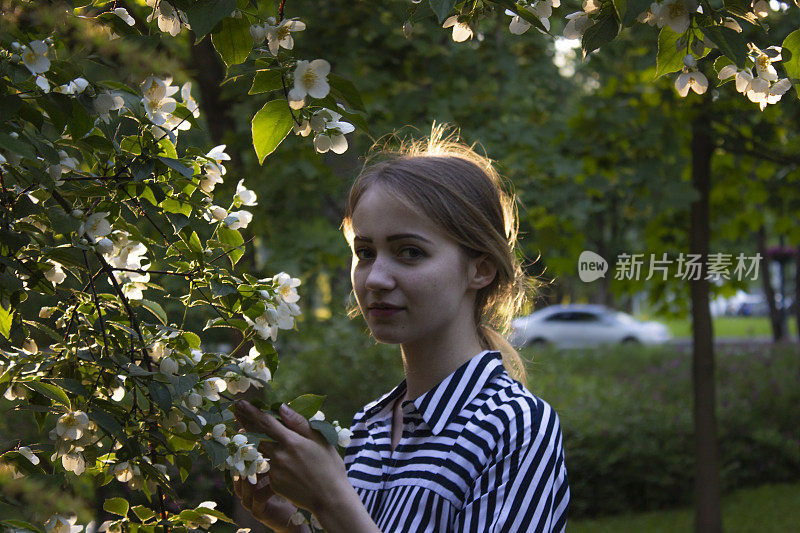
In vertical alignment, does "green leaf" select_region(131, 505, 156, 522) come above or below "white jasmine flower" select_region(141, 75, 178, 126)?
below

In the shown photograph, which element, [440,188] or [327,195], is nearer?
[440,188]

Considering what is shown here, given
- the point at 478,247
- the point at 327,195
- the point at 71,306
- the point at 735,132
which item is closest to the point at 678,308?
the point at 735,132

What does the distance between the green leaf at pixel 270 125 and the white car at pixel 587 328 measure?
72.7 ft

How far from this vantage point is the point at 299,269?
5.33m

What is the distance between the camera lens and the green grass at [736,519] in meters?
6.82

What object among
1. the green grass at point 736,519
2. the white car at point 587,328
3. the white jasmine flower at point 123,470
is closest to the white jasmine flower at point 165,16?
the white jasmine flower at point 123,470

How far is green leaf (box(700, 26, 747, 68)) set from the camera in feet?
3.62

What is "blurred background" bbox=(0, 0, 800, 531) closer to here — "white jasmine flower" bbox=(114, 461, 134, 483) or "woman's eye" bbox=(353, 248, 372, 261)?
"woman's eye" bbox=(353, 248, 372, 261)

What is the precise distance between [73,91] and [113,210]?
226 millimetres

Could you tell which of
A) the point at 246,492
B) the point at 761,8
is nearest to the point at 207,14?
the point at 761,8

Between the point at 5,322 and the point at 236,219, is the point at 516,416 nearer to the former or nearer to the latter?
the point at 236,219

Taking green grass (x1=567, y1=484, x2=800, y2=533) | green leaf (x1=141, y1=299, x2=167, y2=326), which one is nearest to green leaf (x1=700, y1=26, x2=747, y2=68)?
green leaf (x1=141, y1=299, x2=167, y2=326)

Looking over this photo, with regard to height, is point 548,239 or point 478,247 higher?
point 548,239

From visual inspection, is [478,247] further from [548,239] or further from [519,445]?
[548,239]
